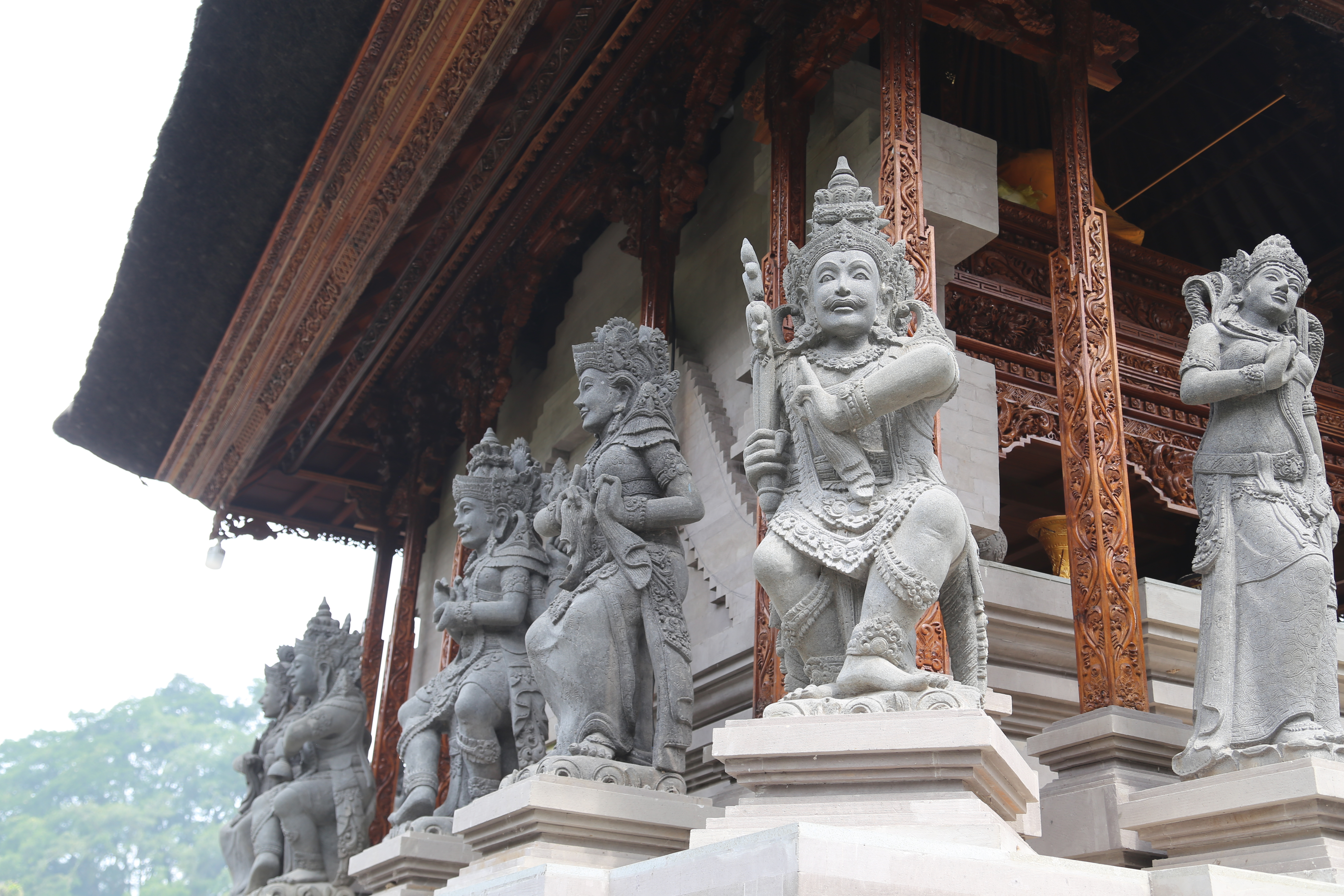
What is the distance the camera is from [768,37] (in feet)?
25.6

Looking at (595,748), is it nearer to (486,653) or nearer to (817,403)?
(486,653)

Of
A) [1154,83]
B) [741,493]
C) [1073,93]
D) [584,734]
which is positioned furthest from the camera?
[1154,83]

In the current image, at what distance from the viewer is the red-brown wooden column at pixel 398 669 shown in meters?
11.2

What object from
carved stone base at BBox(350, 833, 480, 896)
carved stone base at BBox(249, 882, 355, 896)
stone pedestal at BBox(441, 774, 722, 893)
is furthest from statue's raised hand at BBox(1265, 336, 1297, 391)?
carved stone base at BBox(249, 882, 355, 896)

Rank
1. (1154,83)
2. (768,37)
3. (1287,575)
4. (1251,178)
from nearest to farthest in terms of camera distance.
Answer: (1287,575), (768,37), (1154,83), (1251,178)

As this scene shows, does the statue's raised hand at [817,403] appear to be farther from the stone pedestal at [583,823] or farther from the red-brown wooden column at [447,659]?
the red-brown wooden column at [447,659]

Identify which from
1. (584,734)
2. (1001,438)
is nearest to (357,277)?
(1001,438)

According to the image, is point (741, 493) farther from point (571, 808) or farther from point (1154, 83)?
point (1154, 83)

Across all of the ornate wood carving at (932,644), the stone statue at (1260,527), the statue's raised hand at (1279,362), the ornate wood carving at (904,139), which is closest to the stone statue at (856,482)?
the ornate wood carving at (932,644)

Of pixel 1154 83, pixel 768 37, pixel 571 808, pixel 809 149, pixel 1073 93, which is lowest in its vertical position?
pixel 571 808

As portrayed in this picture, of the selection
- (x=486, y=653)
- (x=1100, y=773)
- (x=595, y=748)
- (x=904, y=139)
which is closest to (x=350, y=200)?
(x=486, y=653)

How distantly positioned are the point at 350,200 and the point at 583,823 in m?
5.80

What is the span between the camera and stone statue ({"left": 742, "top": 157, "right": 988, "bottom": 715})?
3547mm

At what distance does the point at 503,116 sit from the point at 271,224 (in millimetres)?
2799
